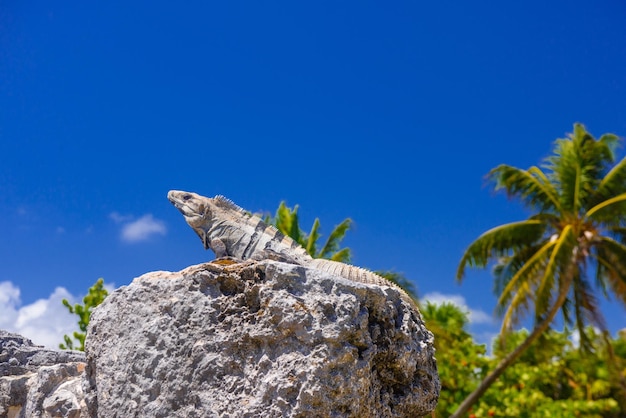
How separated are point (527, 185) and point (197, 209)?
17843 millimetres

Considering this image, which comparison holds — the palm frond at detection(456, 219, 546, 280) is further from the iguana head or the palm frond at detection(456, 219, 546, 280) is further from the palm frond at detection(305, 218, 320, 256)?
the iguana head

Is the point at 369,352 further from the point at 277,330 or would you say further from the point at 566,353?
the point at 566,353

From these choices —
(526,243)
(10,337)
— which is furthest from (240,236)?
(526,243)

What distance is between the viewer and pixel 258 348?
330 cm

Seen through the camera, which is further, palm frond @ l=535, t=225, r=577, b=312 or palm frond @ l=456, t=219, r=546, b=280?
palm frond @ l=456, t=219, r=546, b=280

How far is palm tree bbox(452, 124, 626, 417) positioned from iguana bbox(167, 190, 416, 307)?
49.0 feet

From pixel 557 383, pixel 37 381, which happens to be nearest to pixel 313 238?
pixel 557 383

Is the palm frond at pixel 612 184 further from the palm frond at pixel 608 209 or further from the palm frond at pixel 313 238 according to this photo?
the palm frond at pixel 313 238

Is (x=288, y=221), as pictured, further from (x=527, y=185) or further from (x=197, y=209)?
(x=197, y=209)

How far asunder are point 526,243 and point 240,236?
17236mm

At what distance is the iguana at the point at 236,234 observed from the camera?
4288 millimetres

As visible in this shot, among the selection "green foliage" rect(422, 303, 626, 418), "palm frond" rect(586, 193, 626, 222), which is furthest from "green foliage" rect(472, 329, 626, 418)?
"palm frond" rect(586, 193, 626, 222)

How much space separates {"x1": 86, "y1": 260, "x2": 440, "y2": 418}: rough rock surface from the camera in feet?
10.4

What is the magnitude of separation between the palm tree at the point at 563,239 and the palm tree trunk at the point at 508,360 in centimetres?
4
